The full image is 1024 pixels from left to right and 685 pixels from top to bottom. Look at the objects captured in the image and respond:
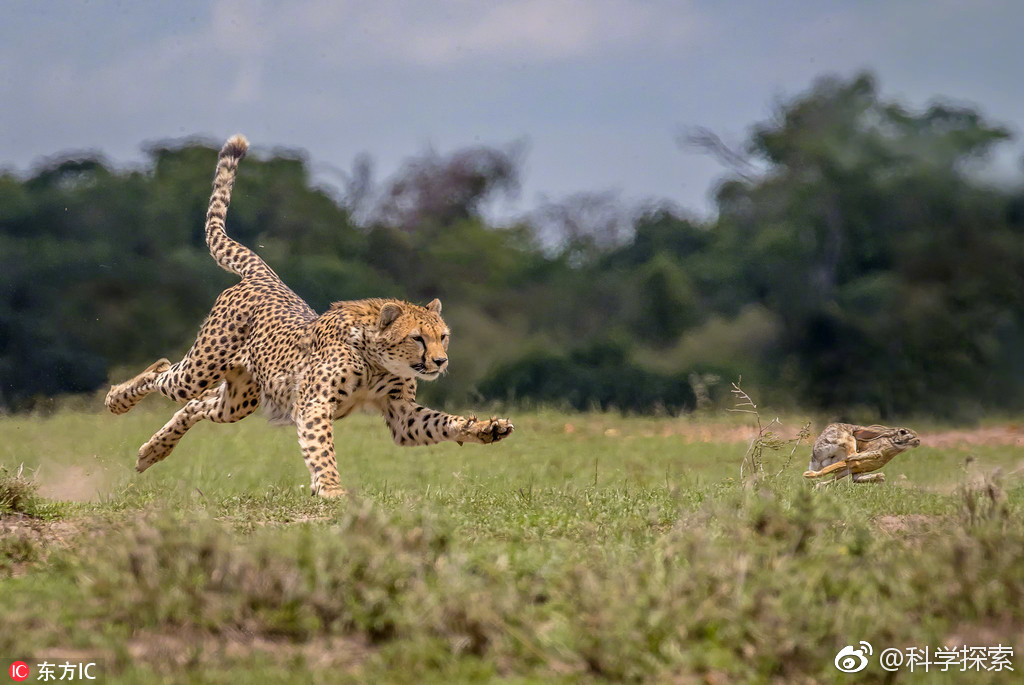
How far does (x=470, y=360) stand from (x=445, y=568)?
8.50 metres

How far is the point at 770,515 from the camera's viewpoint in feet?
13.3

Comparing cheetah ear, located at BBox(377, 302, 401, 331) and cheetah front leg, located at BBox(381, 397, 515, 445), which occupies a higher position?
cheetah ear, located at BBox(377, 302, 401, 331)

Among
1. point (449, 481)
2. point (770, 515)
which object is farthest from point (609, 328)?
point (770, 515)

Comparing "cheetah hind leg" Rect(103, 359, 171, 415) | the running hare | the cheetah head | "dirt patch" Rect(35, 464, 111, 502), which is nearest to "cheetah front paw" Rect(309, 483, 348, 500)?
the cheetah head

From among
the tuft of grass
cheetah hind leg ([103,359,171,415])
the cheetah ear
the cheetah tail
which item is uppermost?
the cheetah tail

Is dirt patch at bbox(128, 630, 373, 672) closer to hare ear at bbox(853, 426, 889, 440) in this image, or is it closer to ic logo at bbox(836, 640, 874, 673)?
ic logo at bbox(836, 640, 874, 673)

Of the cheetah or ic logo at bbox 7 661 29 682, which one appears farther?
the cheetah

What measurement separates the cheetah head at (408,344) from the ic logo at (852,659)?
11.8 ft

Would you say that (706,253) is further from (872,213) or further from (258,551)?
(258,551)

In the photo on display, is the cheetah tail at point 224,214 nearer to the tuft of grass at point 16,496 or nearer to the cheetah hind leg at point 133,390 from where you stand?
the cheetah hind leg at point 133,390

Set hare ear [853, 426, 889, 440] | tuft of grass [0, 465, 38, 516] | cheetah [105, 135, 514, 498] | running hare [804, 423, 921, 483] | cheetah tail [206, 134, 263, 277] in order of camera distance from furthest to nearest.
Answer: cheetah tail [206, 134, 263, 277] → hare ear [853, 426, 889, 440] → running hare [804, 423, 921, 483] → cheetah [105, 135, 514, 498] → tuft of grass [0, 465, 38, 516]

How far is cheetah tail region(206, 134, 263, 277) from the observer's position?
804 cm

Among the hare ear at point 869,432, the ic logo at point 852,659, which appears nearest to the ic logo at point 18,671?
the ic logo at point 852,659

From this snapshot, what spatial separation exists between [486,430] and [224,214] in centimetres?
290
